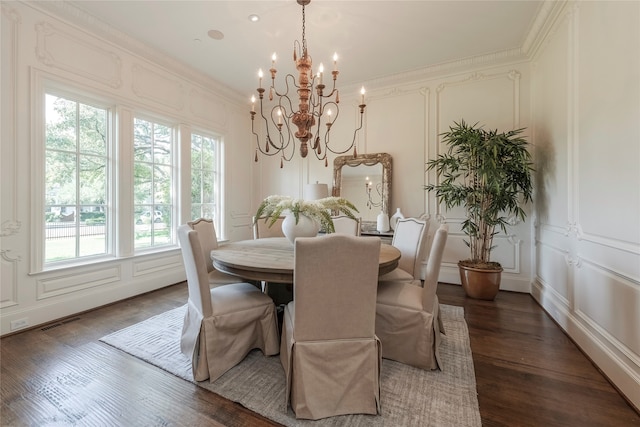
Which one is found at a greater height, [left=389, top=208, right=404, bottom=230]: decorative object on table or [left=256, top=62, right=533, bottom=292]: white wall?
[left=256, top=62, right=533, bottom=292]: white wall

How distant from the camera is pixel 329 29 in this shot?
2838mm

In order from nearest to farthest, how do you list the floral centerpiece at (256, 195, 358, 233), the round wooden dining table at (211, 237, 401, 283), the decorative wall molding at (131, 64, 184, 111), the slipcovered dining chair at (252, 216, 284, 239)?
the round wooden dining table at (211, 237, 401, 283) → the floral centerpiece at (256, 195, 358, 233) → the slipcovered dining chair at (252, 216, 284, 239) → the decorative wall molding at (131, 64, 184, 111)

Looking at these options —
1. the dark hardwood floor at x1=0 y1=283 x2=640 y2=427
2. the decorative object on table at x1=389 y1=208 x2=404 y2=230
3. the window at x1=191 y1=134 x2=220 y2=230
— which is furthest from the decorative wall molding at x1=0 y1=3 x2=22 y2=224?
the decorative object on table at x1=389 y1=208 x2=404 y2=230

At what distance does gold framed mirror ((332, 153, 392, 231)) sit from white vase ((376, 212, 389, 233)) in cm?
11

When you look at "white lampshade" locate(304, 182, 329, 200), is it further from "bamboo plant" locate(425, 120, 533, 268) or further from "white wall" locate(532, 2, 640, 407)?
"white wall" locate(532, 2, 640, 407)

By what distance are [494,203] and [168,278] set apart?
13.8 ft

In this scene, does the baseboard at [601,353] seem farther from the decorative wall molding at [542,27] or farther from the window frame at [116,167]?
the window frame at [116,167]

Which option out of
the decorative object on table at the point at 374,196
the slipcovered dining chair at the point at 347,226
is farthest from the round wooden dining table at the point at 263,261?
the decorative object on table at the point at 374,196

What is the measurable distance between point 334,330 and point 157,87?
3.75 m

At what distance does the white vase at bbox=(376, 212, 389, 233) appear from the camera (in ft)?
12.9

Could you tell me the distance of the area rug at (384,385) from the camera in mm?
1406

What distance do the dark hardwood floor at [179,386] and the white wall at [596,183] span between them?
22cm

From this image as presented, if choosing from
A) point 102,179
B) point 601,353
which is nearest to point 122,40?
point 102,179

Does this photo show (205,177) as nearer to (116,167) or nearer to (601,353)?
(116,167)
